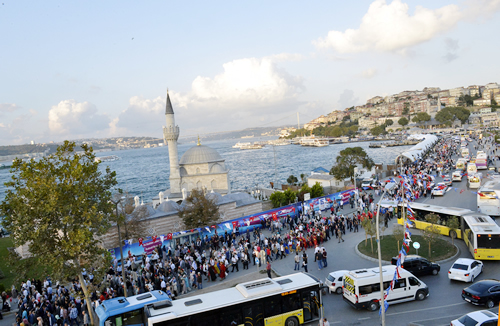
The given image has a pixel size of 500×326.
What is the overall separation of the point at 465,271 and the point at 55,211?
14635mm

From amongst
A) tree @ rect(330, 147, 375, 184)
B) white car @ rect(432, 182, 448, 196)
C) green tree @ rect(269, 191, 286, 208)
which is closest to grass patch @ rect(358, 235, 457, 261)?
white car @ rect(432, 182, 448, 196)

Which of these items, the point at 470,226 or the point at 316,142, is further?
the point at 316,142

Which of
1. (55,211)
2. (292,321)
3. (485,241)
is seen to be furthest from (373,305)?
(55,211)

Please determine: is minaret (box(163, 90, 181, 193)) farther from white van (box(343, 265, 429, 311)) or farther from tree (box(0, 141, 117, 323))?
white van (box(343, 265, 429, 311))

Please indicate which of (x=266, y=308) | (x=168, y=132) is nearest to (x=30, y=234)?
(x=266, y=308)

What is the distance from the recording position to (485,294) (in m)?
10.4

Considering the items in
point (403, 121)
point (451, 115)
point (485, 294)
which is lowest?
point (485, 294)

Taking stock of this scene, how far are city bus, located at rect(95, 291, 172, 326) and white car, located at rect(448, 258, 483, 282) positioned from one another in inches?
411

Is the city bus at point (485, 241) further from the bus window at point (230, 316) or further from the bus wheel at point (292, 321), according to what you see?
the bus window at point (230, 316)

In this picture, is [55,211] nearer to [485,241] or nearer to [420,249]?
[420,249]

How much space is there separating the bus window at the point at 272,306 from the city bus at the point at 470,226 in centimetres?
549

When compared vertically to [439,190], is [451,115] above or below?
above

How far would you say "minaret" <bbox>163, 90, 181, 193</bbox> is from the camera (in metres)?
37.8

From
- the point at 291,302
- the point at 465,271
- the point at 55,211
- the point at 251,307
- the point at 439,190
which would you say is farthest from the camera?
the point at 439,190
